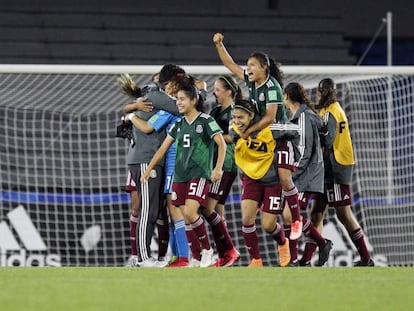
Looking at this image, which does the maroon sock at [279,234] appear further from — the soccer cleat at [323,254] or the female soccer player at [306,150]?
the soccer cleat at [323,254]

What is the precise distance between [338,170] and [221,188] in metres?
1.08

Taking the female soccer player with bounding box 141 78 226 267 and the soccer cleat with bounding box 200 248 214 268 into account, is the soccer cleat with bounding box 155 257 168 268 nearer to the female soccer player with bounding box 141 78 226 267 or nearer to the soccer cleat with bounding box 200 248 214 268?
the soccer cleat with bounding box 200 248 214 268

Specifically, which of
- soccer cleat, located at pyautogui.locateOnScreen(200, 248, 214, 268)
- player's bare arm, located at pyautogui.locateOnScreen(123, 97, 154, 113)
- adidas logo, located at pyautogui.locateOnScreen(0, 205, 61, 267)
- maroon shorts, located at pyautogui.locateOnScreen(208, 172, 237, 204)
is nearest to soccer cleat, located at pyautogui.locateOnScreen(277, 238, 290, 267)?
soccer cleat, located at pyautogui.locateOnScreen(200, 248, 214, 268)

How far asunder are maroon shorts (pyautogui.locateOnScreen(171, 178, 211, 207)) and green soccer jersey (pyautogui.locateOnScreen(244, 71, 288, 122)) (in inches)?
26.9

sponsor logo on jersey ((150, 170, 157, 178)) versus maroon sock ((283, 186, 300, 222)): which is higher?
sponsor logo on jersey ((150, 170, 157, 178))

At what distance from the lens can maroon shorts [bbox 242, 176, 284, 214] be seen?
9.36 m

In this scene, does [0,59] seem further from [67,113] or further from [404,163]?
[404,163]

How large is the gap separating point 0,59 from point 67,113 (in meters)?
4.51

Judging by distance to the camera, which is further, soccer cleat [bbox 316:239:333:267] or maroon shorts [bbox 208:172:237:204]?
soccer cleat [bbox 316:239:333:267]

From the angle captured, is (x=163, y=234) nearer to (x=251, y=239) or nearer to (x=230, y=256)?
(x=230, y=256)

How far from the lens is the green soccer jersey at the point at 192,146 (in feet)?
30.2

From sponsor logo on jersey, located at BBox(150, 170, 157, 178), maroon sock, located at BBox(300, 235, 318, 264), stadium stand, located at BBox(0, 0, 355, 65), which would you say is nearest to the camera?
sponsor logo on jersey, located at BBox(150, 170, 157, 178)

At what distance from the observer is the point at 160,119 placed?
9.50 metres

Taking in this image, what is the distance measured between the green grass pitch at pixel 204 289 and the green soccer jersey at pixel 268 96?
60.2 inches
